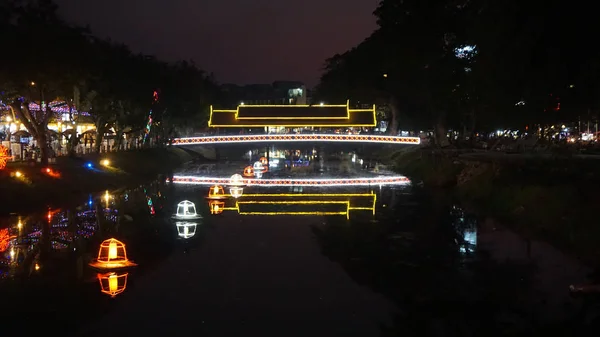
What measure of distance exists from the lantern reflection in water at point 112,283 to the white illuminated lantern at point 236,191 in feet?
83.1

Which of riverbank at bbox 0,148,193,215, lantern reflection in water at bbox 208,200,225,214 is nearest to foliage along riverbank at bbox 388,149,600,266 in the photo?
lantern reflection in water at bbox 208,200,225,214

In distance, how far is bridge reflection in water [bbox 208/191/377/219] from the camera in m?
38.3

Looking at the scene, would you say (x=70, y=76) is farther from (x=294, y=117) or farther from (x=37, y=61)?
(x=294, y=117)

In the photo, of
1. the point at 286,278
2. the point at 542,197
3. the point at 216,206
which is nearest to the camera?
the point at 286,278

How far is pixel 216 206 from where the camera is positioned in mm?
40844

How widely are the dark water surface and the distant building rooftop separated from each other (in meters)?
57.0

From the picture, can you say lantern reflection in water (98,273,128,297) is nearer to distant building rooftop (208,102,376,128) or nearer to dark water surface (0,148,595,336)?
dark water surface (0,148,595,336)

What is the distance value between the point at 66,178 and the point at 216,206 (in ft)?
39.8

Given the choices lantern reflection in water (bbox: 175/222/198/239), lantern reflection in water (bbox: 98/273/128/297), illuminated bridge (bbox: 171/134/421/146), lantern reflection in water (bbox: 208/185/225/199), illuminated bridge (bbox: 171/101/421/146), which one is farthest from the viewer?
illuminated bridge (bbox: 171/101/421/146)

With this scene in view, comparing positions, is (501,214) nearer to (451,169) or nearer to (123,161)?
(451,169)

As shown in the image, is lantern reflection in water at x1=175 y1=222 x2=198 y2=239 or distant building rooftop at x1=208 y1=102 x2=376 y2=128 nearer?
lantern reflection in water at x1=175 y1=222 x2=198 y2=239

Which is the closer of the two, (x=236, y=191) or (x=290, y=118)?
(x=236, y=191)

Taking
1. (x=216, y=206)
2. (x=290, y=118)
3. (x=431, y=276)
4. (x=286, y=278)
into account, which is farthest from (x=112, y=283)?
(x=290, y=118)

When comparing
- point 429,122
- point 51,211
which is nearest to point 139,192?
point 51,211
